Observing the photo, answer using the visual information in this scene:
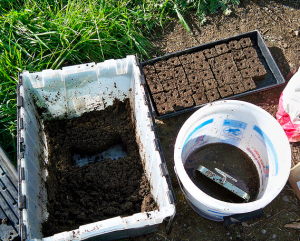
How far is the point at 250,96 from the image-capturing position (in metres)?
2.46

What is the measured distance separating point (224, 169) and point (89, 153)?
1.03 meters

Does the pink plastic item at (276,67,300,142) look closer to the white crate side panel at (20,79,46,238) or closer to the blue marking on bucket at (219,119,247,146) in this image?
the blue marking on bucket at (219,119,247,146)

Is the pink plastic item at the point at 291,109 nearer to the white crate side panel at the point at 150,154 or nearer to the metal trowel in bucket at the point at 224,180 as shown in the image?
the metal trowel in bucket at the point at 224,180

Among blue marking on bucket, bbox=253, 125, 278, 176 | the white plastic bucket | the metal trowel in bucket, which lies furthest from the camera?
the metal trowel in bucket

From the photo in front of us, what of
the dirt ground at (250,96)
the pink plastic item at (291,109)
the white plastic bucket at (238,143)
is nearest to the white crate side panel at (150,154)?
the white plastic bucket at (238,143)

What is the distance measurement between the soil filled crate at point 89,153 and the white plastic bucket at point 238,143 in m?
0.19

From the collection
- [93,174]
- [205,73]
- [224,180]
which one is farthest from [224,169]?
[93,174]

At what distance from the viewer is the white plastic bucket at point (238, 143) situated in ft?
5.09

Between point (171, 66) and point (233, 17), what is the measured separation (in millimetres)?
929

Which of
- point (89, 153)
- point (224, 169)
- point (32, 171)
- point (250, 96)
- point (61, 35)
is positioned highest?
point (61, 35)

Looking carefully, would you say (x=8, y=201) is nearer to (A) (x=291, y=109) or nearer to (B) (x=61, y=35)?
(B) (x=61, y=35)

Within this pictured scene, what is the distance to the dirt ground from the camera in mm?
1981

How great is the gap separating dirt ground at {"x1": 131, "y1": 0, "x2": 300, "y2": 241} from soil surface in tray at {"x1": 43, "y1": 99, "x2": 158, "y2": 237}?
0.31 meters

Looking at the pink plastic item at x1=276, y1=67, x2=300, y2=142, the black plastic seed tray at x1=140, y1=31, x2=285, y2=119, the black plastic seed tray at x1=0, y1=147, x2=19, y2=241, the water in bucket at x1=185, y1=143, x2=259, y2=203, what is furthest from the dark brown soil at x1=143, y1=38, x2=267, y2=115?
the black plastic seed tray at x1=0, y1=147, x2=19, y2=241
